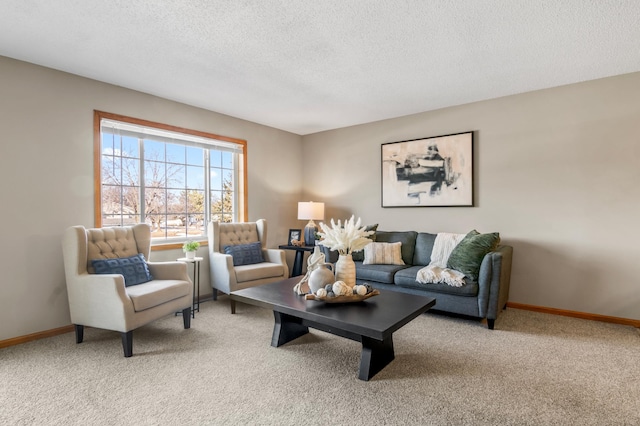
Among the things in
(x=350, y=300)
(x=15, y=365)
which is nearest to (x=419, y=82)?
(x=350, y=300)

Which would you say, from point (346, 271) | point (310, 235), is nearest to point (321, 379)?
point (346, 271)

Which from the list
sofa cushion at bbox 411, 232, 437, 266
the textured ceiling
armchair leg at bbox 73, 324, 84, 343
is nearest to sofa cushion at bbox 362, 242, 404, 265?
sofa cushion at bbox 411, 232, 437, 266

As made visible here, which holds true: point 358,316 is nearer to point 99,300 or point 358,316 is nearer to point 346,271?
point 346,271

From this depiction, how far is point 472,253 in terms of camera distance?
3.38 meters

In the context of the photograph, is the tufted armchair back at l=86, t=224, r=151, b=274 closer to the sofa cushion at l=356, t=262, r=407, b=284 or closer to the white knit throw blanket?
the sofa cushion at l=356, t=262, r=407, b=284

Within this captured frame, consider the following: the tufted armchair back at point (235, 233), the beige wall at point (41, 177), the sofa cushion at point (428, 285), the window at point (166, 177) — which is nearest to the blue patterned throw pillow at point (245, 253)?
the tufted armchair back at point (235, 233)

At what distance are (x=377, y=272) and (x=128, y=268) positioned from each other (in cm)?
260

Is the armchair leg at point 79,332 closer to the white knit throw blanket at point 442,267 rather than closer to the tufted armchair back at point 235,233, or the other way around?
the tufted armchair back at point 235,233

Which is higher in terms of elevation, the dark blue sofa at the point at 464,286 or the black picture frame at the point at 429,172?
the black picture frame at the point at 429,172

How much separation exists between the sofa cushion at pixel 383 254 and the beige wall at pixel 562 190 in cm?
65

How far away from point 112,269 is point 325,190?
3421mm

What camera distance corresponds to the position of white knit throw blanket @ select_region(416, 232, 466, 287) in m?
3.34

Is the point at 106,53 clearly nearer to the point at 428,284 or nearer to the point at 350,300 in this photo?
the point at 350,300

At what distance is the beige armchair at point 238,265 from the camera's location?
381cm
